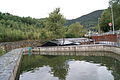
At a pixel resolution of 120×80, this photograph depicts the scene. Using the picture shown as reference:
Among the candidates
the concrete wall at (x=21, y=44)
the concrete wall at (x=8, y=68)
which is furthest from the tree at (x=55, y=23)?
the concrete wall at (x=8, y=68)

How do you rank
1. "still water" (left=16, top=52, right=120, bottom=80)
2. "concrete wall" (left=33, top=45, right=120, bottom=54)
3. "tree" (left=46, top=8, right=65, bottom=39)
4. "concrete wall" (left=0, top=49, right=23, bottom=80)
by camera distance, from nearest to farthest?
"concrete wall" (left=0, top=49, right=23, bottom=80)
"still water" (left=16, top=52, right=120, bottom=80)
"concrete wall" (left=33, top=45, right=120, bottom=54)
"tree" (left=46, top=8, right=65, bottom=39)

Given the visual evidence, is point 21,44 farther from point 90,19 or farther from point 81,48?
point 90,19

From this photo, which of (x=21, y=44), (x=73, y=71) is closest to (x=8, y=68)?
(x=73, y=71)

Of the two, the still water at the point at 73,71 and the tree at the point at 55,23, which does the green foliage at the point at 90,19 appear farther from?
the still water at the point at 73,71

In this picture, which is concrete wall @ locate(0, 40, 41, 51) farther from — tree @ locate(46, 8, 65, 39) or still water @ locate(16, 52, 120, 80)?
still water @ locate(16, 52, 120, 80)

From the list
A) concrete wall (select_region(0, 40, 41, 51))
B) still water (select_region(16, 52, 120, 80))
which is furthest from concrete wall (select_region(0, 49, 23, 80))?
concrete wall (select_region(0, 40, 41, 51))

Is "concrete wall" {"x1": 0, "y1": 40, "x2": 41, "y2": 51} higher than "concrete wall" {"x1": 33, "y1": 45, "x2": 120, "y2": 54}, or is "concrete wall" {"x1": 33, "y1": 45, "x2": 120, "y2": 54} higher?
"concrete wall" {"x1": 0, "y1": 40, "x2": 41, "y2": 51}

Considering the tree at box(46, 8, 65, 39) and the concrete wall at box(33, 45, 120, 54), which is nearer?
the concrete wall at box(33, 45, 120, 54)

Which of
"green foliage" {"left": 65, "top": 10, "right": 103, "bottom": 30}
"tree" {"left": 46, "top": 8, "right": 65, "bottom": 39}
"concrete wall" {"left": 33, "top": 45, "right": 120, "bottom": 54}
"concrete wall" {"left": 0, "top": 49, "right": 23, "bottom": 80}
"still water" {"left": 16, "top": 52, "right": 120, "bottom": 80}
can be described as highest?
"green foliage" {"left": 65, "top": 10, "right": 103, "bottom": 30}

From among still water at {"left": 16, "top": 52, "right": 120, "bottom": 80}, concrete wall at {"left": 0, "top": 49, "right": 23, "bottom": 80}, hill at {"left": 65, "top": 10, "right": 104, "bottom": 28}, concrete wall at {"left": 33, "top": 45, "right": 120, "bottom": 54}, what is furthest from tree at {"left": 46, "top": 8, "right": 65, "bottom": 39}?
hill at {"left": 65, "top": 10, "right": 104, "bottom": 28}

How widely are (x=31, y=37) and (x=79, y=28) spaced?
37780 millimetres

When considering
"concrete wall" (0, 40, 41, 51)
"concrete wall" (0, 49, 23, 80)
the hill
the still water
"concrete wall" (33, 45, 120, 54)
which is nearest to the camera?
"concrete wall" (0, 49, 23, 80)

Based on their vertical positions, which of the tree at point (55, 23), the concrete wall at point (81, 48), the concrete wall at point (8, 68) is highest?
the tree at point (55, 23)

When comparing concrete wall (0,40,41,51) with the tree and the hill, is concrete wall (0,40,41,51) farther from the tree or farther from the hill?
the hill
